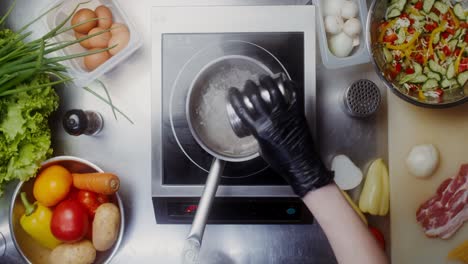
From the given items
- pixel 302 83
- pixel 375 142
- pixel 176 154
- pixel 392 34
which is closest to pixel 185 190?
pixel 176 154

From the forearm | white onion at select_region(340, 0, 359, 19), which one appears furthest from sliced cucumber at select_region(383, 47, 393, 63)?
the forearm

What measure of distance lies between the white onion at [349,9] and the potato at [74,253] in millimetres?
732

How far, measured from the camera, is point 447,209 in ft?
3.23

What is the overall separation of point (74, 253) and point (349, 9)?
0.77 meters

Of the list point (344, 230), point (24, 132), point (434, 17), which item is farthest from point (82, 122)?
point (434, 17)

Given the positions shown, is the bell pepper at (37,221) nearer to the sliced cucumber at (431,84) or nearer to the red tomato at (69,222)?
the red tomato at (69,222)

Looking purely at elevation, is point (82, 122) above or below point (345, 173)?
above

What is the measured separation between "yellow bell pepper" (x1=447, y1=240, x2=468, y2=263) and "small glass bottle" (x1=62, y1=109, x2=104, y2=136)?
849 millimetres

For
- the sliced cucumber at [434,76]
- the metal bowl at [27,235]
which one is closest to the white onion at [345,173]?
the sliced cucumber at [434,76]

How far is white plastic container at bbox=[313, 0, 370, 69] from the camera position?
0.97 meters

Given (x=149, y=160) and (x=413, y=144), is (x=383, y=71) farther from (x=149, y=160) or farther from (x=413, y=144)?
(x=149, y=160)

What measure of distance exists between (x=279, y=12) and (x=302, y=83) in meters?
0.16

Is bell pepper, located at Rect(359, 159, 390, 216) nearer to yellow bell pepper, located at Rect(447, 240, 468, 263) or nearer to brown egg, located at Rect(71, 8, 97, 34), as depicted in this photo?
yellow bell pepper, located at Rect(447, 240, 468, 263)

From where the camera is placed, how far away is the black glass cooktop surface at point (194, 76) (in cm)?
94
